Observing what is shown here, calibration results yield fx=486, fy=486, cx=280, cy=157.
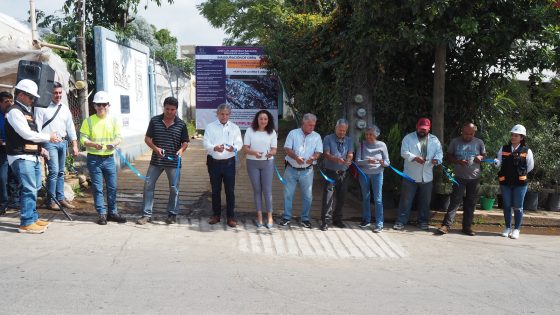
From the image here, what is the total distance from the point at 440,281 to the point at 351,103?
13.2 feet

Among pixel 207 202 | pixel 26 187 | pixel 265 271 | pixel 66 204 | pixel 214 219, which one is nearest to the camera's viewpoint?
pixel 265 271

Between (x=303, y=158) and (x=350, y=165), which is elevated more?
(x=303, y=158)

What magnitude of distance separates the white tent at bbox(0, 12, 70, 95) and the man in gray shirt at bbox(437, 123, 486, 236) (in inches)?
258

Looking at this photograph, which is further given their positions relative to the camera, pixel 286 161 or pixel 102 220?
pixel 286 161

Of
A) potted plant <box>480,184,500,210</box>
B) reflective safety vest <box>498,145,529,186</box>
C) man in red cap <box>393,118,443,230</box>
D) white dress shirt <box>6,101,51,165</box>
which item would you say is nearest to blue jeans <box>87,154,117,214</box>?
white dress shirt <box>6,101,51,165</box>

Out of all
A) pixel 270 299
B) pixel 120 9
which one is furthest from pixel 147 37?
pixel 270 299

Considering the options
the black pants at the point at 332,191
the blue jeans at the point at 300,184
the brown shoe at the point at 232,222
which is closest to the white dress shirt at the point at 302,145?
the blue jeans at the point at 300,184

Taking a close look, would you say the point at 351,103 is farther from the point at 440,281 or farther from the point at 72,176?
the point at 72,176

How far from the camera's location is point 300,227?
705 centimetres

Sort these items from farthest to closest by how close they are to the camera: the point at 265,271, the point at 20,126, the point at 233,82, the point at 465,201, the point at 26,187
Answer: the point at 233,82 < the point at 465,201 < the point at 26,187 < the point at 20,126 < the point at 265,271

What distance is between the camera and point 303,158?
6.90 m

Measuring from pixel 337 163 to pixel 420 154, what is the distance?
1.23m

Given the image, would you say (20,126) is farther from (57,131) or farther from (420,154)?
(420,154)

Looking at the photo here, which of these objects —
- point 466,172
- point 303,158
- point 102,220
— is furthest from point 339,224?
point 102,220
